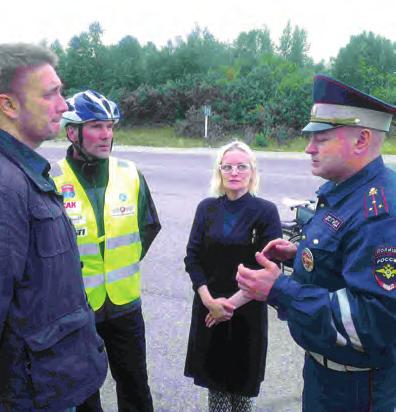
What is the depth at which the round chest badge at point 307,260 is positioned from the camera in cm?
185

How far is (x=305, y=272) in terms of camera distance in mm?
1906

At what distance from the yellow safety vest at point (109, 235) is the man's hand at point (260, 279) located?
988 mm

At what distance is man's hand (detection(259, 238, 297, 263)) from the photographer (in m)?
2.23

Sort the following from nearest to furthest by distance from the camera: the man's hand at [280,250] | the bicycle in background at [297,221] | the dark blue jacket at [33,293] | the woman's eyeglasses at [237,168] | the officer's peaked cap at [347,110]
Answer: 1. the dark blue jacket at [33,293]
2. the officer's peaked cap at [347,110]
3. the man's hand at [280,250]
4. the woman's eyeglasses at [237,168]
5. the bicycle in background at [297,221]

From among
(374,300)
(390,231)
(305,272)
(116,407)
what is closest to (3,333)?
(305,272)

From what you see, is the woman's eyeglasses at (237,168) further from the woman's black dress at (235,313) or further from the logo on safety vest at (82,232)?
the logo on safety vest at (82,232)

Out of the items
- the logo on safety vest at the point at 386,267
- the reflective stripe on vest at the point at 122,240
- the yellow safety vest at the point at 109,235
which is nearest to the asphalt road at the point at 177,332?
the yellow safety vest at the point at 109,235

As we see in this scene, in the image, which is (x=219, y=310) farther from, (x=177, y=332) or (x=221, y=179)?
(x=177, y=332)

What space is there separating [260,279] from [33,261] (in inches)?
35.3

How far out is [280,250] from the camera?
2.24 meters

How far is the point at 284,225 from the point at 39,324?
410cm

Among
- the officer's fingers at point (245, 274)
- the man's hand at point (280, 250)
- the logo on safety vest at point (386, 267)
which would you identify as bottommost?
the man's hand at point (280, 250)

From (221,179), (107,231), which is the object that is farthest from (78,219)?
(221,179)

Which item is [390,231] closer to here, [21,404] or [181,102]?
[21,404]
